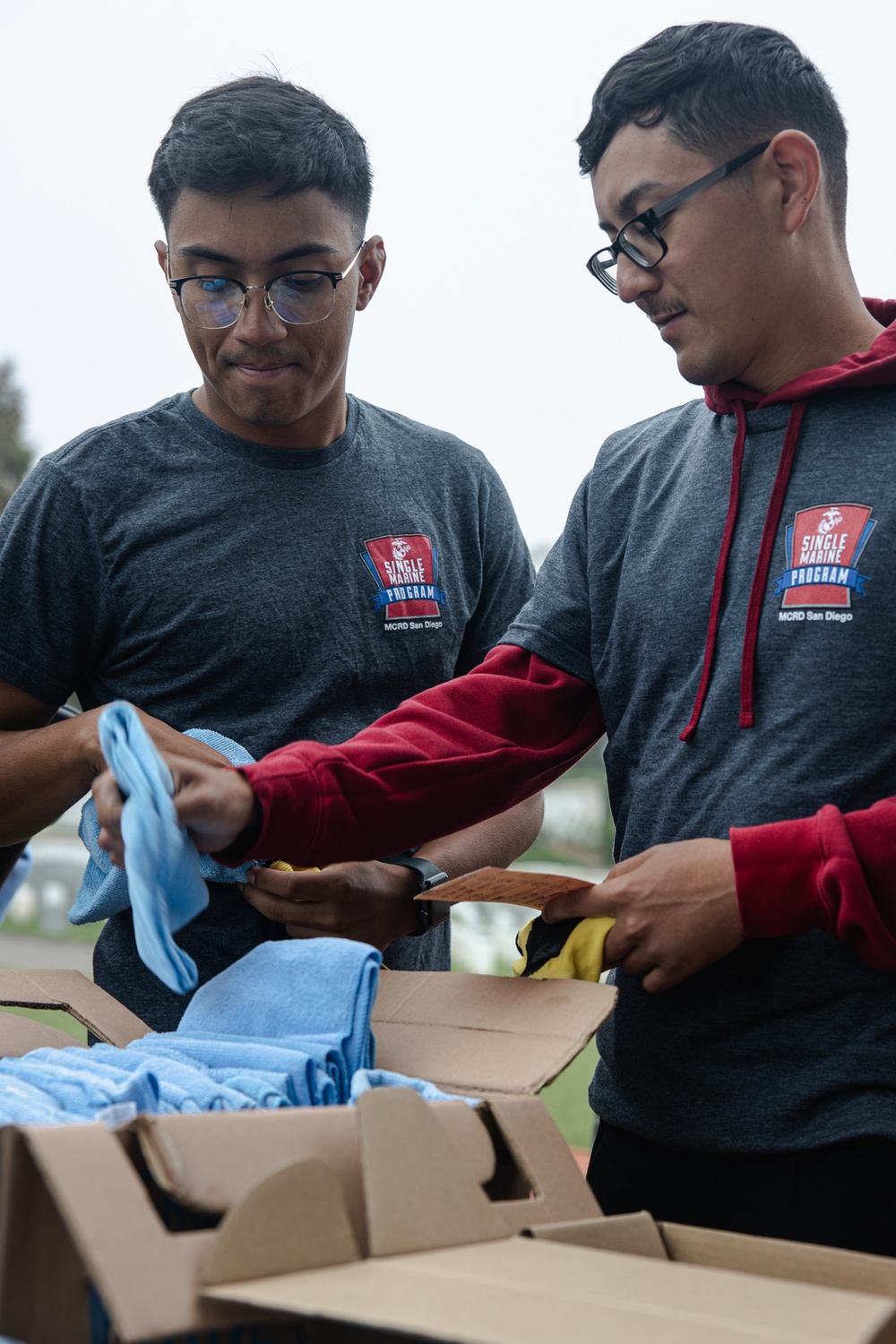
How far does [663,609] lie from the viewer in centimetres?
138

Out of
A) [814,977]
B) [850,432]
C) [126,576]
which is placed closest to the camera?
[814,977]

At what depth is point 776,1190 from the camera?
1.19 m

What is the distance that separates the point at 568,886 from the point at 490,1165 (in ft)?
1.24

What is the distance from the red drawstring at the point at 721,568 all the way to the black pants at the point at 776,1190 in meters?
0.42

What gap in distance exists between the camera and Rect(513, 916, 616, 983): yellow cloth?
1220mm

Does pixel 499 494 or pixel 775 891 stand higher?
pixel 499 494

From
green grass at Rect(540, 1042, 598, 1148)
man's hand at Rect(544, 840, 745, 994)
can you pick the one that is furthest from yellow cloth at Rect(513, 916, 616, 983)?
green grass at Rect(540, 1042, 598, 1148)

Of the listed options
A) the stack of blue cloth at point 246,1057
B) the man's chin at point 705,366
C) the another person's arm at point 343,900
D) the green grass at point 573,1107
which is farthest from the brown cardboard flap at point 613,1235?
the green grass at point 573,1107

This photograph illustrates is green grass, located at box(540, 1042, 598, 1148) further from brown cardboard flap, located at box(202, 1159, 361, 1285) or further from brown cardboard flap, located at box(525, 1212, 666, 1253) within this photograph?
Answer: brown cardboard flap, located at box(202, 1159, 361, 1285)

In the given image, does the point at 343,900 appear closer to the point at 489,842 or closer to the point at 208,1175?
the point at 489,842

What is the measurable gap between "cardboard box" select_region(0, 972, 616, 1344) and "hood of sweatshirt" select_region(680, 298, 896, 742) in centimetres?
35

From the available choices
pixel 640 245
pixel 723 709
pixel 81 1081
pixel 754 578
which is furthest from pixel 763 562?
pixel 81 1081

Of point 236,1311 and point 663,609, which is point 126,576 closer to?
point 663,609

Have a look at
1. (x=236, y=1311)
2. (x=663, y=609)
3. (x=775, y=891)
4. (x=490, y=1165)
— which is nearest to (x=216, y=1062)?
(x=490, y=1165)
